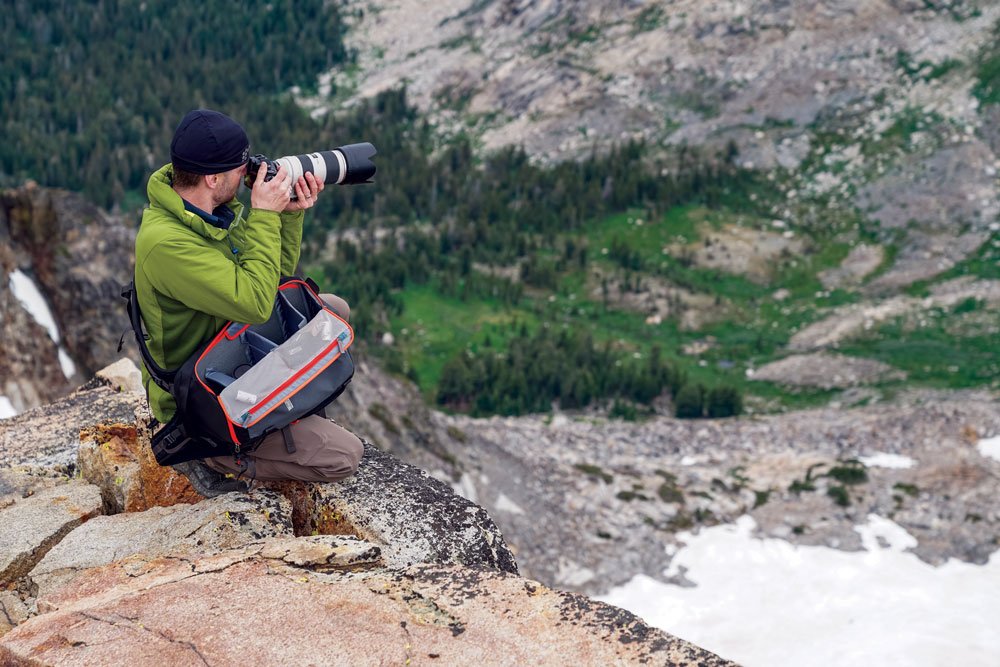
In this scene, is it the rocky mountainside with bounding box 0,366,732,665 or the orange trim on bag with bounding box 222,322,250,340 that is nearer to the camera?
the rocky mountainside with bounding box 0,366,732,665

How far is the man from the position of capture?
23.1 ft

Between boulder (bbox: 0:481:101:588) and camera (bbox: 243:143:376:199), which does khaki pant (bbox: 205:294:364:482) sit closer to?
camera (bbox: 243:143:376:199)

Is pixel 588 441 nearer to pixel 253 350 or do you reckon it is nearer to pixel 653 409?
pixel 653 409

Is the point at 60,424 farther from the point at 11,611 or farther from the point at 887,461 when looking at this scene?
the point at 887,461

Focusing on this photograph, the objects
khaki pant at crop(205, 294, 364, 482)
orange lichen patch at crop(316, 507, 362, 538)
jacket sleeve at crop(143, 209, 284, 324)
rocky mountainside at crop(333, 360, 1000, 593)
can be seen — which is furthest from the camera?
rocky mountainside at crop(333, 360, 1000, 593)

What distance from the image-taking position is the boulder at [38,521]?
26.7 feet

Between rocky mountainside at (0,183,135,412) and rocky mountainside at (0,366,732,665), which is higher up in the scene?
rocky mountainside at (0,366,732,665)

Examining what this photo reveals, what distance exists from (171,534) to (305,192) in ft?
10.1

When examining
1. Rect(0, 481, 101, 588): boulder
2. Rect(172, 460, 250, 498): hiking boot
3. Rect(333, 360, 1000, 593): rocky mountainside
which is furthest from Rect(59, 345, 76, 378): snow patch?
Rect(172, 460, 250, 498): hiking boot

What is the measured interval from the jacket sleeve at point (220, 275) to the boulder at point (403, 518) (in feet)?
6.89

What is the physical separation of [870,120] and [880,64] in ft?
18.1

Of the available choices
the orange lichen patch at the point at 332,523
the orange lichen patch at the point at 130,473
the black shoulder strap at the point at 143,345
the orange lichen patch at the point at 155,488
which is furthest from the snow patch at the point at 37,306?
the black shoulder strap at the point at 143,345

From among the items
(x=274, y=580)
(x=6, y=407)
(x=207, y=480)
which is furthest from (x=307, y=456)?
(x=6, y=407)

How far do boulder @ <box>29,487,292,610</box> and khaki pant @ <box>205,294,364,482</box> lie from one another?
0.94ft
